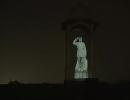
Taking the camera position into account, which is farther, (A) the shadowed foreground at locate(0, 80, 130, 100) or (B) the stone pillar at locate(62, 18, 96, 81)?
(B) the stone pillar at locate(62, 18, 96, 81)

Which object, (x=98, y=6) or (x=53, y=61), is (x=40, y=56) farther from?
(x=98, y=6)

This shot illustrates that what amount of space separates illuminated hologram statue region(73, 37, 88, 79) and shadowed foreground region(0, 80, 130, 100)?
440cm

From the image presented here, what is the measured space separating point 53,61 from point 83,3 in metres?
1.78

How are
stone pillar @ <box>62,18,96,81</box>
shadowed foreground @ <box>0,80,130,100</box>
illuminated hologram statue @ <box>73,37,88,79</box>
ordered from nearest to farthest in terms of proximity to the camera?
shadowed foreground @ <box>0,80,130,100</box>, stone pillar @ <box>62,18,96,81</box>, illuminated hologram statue @ <box>73,37,88,79</box>

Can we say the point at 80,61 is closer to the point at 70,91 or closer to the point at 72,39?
the point at 72,39

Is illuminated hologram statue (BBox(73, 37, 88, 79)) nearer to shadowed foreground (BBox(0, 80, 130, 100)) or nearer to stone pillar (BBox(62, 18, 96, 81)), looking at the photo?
stone pillar (BBox(62, 18, 96, 81))

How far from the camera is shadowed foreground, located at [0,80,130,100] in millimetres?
8719

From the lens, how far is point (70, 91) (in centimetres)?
881

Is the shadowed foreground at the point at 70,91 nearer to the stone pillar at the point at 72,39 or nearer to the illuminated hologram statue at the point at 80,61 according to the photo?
the stone pillar at the point at 72,39

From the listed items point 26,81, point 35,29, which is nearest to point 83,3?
point 35,29

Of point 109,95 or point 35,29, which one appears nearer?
point 109,95

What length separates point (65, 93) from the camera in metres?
8.84

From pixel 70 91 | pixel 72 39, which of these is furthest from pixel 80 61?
pixel 70 91

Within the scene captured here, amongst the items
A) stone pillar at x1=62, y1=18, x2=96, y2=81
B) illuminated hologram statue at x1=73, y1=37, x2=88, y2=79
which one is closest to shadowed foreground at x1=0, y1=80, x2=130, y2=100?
stone pillar at x1=62, y1=18, x2=96, y2=81
